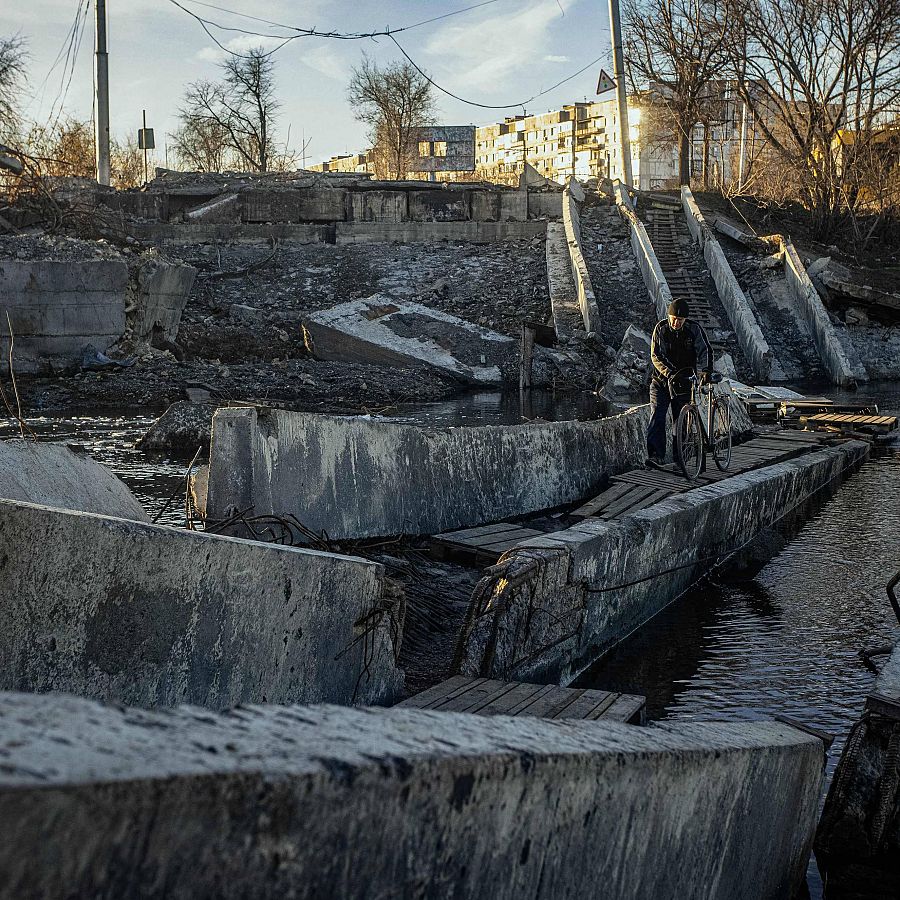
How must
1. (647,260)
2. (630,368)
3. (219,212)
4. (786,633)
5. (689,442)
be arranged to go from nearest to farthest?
(786,633) → (689,442) → (630,368) → (647,260) → (219,212)

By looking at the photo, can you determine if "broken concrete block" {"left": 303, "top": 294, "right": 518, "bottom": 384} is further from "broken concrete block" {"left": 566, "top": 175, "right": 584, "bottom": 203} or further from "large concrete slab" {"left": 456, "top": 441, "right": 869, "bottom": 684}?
"large concrete slab" {"left": 456, "top": 441, "right": 869, "bottom": 684}

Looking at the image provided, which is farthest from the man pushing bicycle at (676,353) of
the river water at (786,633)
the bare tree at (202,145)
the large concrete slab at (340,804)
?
the bare tree at (202,145)

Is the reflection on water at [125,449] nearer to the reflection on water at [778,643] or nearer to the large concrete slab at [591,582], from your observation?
the large concrete slab at [591,582]

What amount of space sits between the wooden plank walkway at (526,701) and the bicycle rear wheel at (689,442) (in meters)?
5.22

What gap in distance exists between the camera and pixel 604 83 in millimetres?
34500

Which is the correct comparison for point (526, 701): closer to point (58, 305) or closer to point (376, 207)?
point (58, 305)

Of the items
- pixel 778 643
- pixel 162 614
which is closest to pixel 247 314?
pixel 778 643

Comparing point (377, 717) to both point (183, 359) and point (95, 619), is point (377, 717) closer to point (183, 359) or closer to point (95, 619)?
point (95, 619)

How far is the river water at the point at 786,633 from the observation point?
5.86 meters

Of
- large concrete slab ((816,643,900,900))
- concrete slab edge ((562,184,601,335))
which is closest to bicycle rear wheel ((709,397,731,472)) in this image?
large concrete slab ((816,643,900,900))

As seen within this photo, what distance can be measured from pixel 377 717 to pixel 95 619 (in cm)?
210

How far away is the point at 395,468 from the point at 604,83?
29541 mm

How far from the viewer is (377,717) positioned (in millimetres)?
2053

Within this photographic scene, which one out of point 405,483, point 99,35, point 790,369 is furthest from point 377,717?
point 99,35
